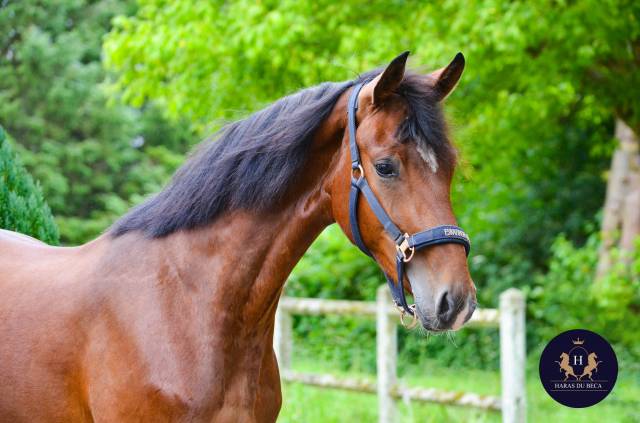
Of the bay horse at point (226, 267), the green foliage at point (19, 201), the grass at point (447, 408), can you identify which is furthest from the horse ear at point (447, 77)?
the grass at point (447, 408)

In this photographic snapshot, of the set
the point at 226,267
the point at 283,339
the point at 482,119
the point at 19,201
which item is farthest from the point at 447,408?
the point at 482,119

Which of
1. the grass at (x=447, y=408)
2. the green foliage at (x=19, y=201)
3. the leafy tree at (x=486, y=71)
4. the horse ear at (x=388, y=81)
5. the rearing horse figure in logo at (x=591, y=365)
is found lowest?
the grass at (x=447, y=408)

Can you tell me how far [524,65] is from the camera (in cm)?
936

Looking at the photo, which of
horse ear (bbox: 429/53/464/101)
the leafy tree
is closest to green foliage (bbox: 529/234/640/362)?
the leafy tree

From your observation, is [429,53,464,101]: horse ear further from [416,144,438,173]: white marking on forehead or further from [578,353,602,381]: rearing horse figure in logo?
[578,353,602,381]: rearing horse figure in logo

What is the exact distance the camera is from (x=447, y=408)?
279 inches

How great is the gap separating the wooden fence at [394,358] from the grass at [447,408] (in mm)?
200

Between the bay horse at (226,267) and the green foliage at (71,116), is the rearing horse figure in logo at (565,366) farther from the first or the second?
the green foliage at (71,116)

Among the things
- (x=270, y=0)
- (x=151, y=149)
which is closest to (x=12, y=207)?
(x=270, y=0)

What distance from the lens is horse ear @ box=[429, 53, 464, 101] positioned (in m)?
2.83

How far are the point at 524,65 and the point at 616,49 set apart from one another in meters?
1.01

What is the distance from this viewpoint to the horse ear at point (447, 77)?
2.83m

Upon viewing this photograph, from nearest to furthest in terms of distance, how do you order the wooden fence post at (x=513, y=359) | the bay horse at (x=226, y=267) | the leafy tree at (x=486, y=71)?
the bay horse at (x=226, y=267)
the wooden fence post at (x=513, y=359)
the leafy tree at (x=486, y=71)

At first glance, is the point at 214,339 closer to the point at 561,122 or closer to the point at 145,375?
the point at 145,375
